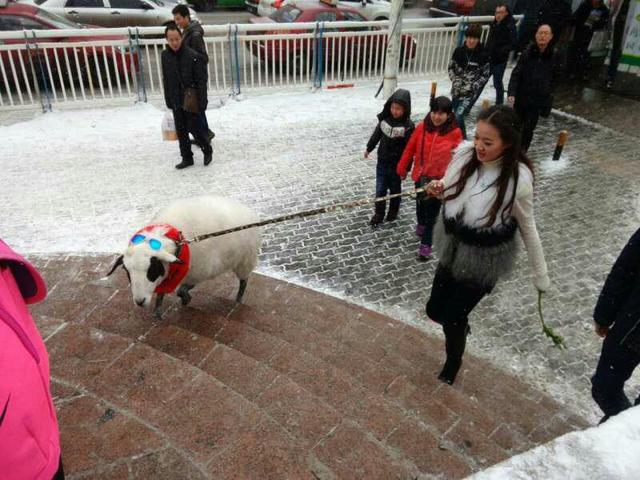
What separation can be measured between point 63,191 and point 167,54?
2.38m

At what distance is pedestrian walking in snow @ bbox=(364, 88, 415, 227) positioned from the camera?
18.4ft

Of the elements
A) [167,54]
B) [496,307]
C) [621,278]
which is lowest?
[496,307]

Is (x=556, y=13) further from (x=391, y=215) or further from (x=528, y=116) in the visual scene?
(x=391, y=215)

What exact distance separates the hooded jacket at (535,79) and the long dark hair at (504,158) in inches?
194

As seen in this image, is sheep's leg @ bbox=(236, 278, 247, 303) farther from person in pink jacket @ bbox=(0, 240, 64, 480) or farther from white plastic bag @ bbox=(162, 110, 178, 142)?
white plastic bag @ bbox=(162, 110, 178, 142)

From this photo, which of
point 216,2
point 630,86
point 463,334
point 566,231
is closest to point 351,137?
point 566,231

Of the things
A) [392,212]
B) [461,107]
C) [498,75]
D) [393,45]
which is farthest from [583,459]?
[498,75]

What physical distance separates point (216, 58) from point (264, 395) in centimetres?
932

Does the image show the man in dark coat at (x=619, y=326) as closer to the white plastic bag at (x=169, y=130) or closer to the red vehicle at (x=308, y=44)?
the white plastic bag at (x=169, y=130)

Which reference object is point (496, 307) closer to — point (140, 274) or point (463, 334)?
point (463, 334)

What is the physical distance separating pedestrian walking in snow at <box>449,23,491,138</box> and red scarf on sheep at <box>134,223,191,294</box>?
648cm

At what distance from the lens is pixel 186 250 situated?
12.8 ft

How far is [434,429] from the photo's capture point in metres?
3.41

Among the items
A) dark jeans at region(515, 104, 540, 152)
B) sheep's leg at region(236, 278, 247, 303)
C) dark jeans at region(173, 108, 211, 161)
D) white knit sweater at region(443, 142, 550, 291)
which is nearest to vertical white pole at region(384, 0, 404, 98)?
dark jeans at region(515, 104, 540, 152)
